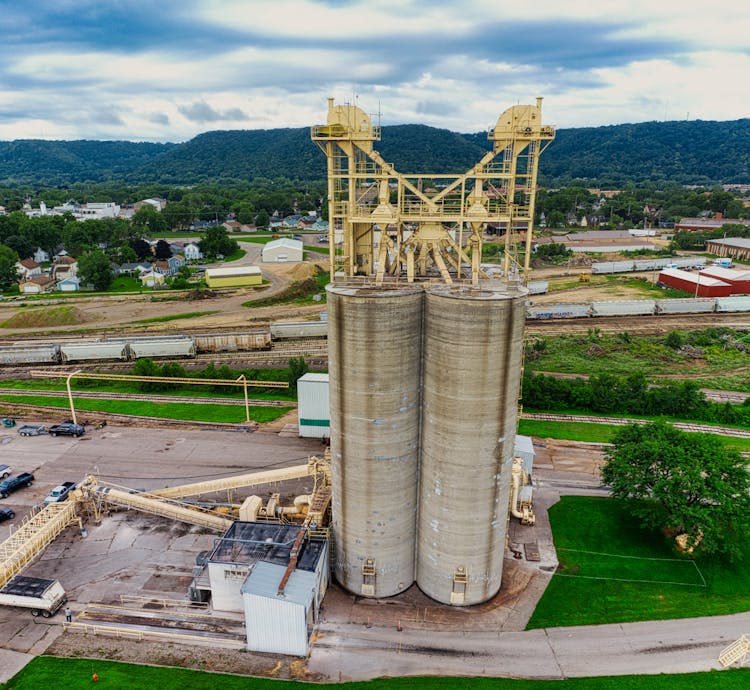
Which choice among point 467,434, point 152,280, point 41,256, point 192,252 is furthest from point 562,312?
point 41,256

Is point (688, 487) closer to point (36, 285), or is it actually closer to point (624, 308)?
point (624, 308)

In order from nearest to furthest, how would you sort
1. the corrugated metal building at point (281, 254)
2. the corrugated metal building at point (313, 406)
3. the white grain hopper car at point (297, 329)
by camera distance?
the corrugated metal building at point (313, 406)
the white grain hopper car at point (297, 329)
the corrugated metal building at point (281, 254)

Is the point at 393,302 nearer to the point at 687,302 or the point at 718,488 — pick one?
the point at 718,488

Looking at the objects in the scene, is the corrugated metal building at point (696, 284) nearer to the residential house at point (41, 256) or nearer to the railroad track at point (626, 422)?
the railroad track at point (626, 422)

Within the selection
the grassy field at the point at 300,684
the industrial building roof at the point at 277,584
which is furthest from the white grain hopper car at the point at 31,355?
the industrial building roof at the point at 277,584

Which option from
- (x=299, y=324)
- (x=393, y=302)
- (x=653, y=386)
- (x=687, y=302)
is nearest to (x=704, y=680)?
(x=393, y=302)
